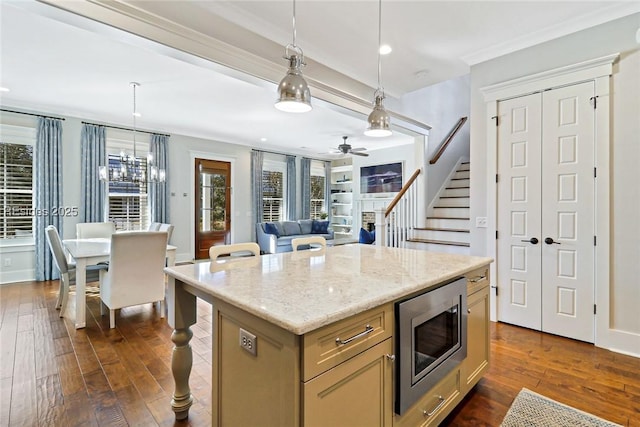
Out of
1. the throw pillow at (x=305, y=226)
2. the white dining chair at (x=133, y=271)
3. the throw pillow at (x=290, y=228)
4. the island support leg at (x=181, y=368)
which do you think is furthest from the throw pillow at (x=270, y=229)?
the island support leg at (x=181, y=368)

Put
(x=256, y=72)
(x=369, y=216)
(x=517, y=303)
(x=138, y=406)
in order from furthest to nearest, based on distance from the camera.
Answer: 1. (x=369, y=216)
2. (x=517, y=303)
3. (x=256, y=72)
4. (x=138, y=406)

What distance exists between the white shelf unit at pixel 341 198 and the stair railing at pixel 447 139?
14.7ft

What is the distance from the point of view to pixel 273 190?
8703 millimetres

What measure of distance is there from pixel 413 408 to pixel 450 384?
0.43 meters

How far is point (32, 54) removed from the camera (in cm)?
333

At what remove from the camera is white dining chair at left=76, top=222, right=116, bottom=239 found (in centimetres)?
470

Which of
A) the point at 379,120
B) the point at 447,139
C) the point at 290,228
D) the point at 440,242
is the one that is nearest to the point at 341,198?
the point at 290,228

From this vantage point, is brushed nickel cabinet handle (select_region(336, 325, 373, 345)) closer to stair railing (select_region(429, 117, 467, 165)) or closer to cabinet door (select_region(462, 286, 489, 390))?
cabinet door (select_region(462, 286, 489, 390))

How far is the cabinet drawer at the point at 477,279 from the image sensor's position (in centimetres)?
194

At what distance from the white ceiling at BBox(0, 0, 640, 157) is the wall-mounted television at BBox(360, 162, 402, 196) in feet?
13.6

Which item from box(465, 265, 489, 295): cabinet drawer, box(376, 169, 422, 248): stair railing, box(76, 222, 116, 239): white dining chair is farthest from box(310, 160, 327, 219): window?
box(465, 265, 489, 295): cabinet drawer

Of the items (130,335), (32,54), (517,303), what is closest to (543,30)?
(517,303)

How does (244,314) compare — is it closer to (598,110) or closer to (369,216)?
(598,110)

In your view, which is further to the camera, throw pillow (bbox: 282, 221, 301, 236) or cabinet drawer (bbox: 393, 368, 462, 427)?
throw pillow (bbox: 282, 221, 301, 236)
